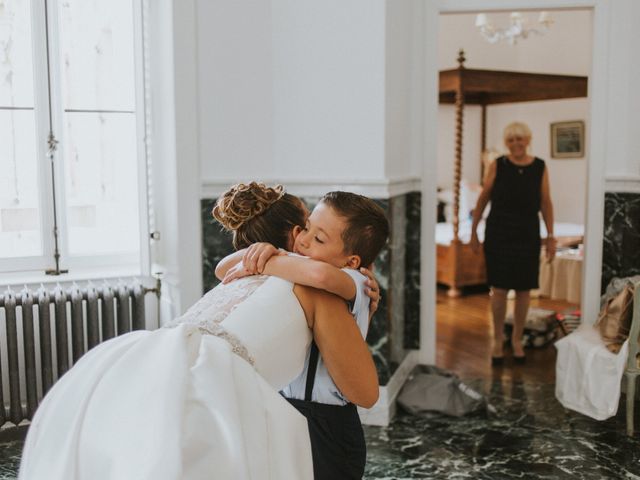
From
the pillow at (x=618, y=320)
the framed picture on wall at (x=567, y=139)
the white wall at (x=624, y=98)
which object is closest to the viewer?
the pillow at (x=618, y=320)

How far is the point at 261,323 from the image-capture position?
1510 mm

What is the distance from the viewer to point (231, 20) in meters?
4.02

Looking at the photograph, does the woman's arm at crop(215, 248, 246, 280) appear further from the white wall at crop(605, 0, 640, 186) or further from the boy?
the white wall at crop(605, 0, 640, 186)

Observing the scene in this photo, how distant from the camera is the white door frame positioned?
4344mm

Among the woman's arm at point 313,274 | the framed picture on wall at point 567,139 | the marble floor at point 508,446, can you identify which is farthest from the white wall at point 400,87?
the framed picture on wall at point 567,139

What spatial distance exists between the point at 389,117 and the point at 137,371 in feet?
9.57

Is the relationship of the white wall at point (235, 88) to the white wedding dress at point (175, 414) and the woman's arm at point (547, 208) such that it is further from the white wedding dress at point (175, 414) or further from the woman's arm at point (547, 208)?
the white wedding dress at point (175, 414)

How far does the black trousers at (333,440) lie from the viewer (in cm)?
178

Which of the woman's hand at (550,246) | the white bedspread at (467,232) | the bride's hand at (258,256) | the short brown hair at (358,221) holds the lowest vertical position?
the white bedspread at (467,232)

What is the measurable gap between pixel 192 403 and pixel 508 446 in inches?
111

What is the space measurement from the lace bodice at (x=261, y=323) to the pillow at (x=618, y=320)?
270 centimetres

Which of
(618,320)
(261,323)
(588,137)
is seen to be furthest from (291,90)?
(261,323)

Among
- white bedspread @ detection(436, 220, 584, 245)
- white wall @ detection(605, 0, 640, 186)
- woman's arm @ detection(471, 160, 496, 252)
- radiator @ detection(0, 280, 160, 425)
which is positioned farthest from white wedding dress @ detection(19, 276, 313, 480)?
white bedspread @ detection(436, 220, 584, 245)

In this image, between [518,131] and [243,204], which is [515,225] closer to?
[518,131]
